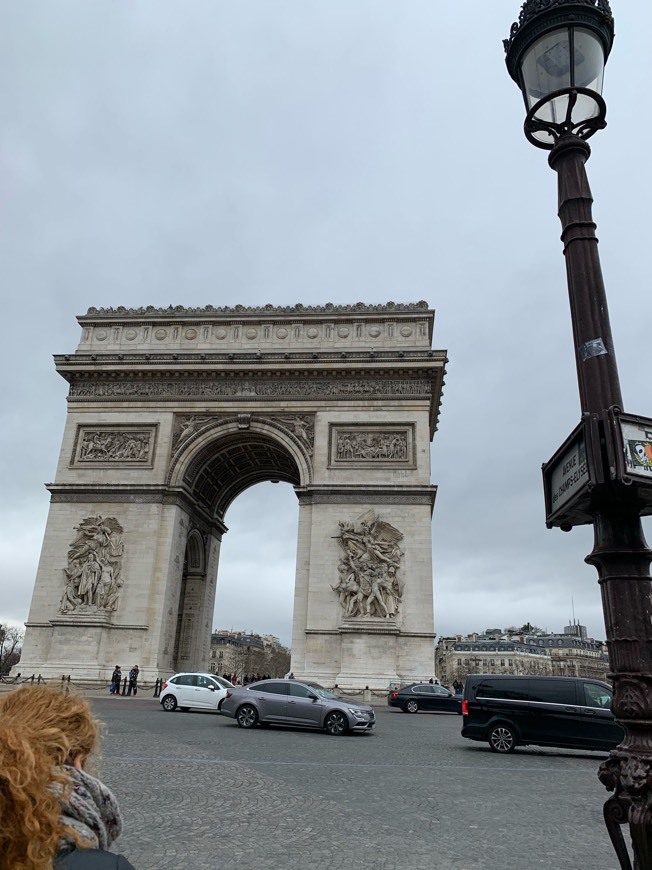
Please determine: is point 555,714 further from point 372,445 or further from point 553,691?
point 372,445

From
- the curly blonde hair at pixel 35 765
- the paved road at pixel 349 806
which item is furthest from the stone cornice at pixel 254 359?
the curly blonde hair at pixel 35 765

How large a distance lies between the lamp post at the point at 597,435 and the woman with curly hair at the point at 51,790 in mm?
2032

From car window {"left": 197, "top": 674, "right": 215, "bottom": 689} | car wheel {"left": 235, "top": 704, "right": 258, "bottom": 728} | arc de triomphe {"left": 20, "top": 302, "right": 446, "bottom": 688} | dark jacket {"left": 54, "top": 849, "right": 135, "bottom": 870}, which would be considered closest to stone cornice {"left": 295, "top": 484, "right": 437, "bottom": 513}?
arc de triomphe {"left": 20, "top": 302, "right": 446, "bottom": 688}

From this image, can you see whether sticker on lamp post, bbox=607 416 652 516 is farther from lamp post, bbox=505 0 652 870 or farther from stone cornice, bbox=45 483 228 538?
stone cornice, bbox=45 483 228 538

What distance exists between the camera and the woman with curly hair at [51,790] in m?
1.46

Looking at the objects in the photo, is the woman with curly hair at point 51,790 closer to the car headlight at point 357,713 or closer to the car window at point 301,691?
the car headlight at point 357,713

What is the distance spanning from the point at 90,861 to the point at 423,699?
923 inches

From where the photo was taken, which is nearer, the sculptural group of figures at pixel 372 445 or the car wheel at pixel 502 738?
the car wheel at pixel 502 738

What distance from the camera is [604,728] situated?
11.9 metres

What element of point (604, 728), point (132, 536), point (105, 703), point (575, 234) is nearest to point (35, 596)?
point (132, 536)

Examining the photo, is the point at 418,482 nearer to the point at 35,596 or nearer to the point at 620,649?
the point at 35,596

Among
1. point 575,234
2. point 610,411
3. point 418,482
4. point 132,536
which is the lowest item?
point 610,411

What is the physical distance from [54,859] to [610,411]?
2601mm

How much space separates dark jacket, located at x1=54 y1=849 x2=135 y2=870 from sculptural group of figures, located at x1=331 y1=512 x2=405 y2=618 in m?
24.0
